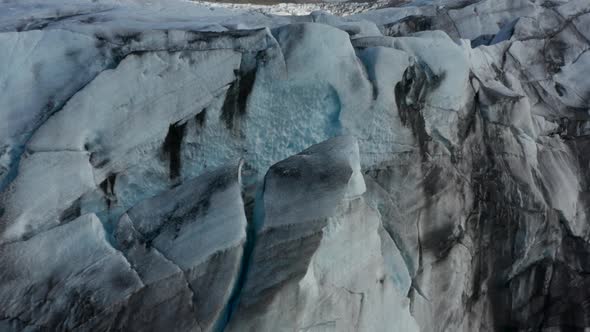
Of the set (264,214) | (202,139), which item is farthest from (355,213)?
(202,139)

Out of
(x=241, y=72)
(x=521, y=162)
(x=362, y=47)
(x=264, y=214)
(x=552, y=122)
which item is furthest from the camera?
(x=552, y=122)

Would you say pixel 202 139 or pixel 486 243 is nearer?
pixel 202 139

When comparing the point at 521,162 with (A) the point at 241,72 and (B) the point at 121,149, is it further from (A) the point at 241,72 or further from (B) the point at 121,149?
(B) the point at 121,149

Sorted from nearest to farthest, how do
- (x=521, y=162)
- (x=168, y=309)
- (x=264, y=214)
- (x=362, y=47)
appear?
(x=168, y=309) < (x=264, y=214) < (x=362, y=47) < (x=521, y=162)

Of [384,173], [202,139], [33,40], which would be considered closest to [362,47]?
[384,173]

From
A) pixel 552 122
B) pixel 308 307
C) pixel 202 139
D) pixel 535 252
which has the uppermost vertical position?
pixel 202 139

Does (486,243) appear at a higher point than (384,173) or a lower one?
lower
